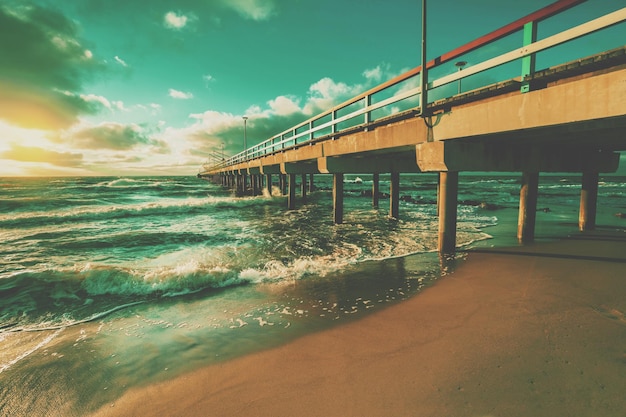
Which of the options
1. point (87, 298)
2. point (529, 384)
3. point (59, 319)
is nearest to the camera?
point (529, 384)

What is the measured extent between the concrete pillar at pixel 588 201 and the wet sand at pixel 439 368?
24.1 ft

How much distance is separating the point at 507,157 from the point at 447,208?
211 cm

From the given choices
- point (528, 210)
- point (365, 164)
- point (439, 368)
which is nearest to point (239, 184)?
point (365, 164)

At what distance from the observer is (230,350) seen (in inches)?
142

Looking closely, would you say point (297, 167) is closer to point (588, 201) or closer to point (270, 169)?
point (270, 169)

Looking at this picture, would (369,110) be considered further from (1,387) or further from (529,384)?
(1,387)

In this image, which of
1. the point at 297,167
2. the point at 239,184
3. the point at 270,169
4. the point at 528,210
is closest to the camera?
the point at 528,210

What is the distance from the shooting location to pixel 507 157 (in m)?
7.37

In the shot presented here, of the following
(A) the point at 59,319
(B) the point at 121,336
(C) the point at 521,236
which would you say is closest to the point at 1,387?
(B) the point at 121,336

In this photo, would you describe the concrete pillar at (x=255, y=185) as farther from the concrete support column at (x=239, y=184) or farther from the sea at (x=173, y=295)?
the sea at (x=173, y=295)

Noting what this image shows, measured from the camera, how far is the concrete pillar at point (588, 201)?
32.8ft

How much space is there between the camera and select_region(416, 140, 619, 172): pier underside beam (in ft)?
21.3

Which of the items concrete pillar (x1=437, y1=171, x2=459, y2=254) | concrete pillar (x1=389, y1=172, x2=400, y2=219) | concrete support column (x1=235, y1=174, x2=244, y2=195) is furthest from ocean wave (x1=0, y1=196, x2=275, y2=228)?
concrete pillar (x1=437, y1=171, x2=459, y2=254)

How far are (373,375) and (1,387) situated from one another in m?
4.02
